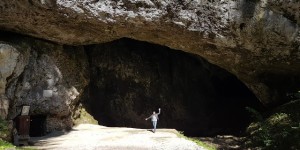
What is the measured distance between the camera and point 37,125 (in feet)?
59.4

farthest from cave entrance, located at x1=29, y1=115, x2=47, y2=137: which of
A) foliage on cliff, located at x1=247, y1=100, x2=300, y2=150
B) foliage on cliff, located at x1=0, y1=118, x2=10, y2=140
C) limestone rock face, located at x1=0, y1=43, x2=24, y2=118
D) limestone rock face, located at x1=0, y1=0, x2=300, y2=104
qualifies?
foliage on cliff, located at x1=247, y1=100, x2=300, y2=150

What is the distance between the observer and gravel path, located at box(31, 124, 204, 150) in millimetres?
13289

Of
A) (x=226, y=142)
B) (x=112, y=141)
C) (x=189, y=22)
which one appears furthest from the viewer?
(x=226, y=142)

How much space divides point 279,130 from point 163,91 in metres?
10.3

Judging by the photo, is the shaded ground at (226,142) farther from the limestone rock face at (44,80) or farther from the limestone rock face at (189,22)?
the limestone rock face at (44,80)

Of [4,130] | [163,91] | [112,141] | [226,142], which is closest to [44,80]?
[4,130]

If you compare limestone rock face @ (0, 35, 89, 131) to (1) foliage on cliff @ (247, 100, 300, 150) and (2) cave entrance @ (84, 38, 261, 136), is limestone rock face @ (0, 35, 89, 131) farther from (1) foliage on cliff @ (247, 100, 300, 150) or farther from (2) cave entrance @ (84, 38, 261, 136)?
(1) foliage on cliff @ (247, 100, 300, 150)

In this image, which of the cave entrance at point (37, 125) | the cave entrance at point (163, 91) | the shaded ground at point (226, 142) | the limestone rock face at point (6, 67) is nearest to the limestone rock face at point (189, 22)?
the limestone rock face at point (6, 67)

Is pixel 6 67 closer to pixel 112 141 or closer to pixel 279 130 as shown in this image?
pixel 112 141

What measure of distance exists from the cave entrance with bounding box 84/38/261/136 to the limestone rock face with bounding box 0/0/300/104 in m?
6.10

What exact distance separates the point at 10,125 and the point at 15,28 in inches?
206

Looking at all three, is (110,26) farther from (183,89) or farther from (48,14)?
(183,89)

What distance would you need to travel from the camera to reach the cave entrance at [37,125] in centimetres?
1786

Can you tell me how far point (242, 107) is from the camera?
82.3 feet
